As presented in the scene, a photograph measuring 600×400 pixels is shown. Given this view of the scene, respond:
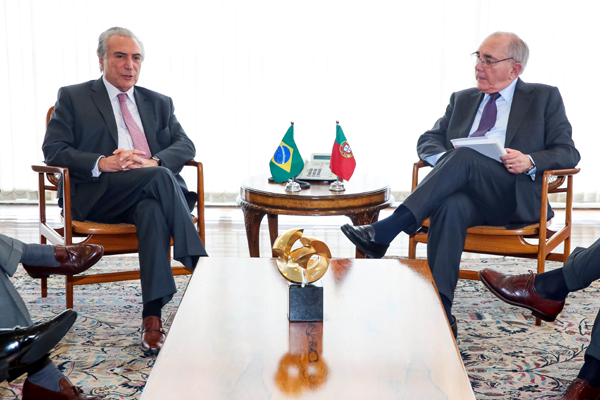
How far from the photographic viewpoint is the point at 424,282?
2.02 meters

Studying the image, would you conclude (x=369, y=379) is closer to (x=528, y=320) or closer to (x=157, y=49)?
(x=528, y=320)

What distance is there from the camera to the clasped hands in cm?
290

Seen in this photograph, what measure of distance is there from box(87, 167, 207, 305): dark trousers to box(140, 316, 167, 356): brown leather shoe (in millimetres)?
95

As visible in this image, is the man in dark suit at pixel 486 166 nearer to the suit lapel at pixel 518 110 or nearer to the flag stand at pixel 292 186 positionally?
the suit lapel at pixel 518 110

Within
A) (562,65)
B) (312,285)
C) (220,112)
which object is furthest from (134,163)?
(562,65)

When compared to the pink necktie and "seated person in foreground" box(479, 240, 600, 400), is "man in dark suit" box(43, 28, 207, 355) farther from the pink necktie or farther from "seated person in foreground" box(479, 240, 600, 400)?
"seated person in foreground" box(479, 240, 600, 400)

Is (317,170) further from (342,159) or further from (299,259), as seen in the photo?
(299,259)

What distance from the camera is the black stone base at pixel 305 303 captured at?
5.68 ft

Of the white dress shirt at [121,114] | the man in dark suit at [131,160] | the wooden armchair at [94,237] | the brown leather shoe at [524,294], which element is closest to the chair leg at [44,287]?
the wooden armchair at [94,237]

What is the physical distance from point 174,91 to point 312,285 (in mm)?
3944

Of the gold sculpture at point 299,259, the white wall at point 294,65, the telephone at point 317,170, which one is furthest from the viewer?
the white wall at point 294,65

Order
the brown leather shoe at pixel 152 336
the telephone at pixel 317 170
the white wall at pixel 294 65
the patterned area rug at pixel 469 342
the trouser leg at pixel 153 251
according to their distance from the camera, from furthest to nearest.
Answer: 1. the white wall at pixel 294 65
2. the telephone at pixel 317 170
3. the trouser leg at pixel 153 251
4. the brown leather shoe at pixel 152 336
5. the patterned area rug at pixel 469 342

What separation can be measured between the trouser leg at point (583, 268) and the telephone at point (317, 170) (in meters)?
1.37

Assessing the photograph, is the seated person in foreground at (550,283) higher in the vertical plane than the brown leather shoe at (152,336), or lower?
higher
